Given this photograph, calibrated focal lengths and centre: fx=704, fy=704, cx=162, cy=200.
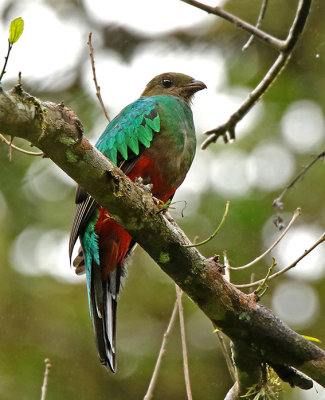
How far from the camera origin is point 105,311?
12.4 ft

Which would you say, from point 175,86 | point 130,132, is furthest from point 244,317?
point 175,86

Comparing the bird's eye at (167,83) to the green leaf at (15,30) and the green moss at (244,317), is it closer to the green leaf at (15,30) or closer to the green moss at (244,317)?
the green moss at (244,317)

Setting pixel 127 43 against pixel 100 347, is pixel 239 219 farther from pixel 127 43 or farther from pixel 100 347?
pixel 100 347

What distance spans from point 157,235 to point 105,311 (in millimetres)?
1016

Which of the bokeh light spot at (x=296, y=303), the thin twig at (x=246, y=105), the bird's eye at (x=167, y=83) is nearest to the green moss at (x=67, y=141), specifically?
the thin twig at (x=246, y=105)

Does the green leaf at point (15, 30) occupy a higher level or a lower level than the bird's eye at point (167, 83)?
higher

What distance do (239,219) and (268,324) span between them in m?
2.45

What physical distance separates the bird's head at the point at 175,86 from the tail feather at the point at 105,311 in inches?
61.0

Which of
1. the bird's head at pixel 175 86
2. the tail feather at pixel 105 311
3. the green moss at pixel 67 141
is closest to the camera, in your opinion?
the green moss at pixel 67 141

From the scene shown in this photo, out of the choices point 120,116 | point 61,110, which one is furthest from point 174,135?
point 61,110

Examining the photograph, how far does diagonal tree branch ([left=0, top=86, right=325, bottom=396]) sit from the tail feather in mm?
770

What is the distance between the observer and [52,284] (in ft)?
18.8

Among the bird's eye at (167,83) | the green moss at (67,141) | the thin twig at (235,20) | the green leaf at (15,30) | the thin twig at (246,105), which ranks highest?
the thin twig at (235,20)

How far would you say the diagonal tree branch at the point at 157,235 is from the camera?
2502mm
